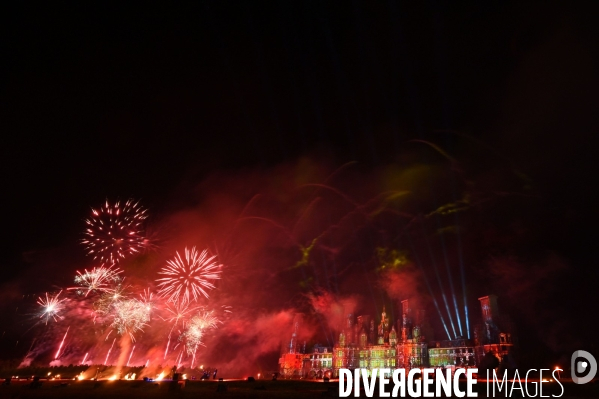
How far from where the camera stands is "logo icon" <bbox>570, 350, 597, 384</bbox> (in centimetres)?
5897

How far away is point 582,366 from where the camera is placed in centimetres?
6988

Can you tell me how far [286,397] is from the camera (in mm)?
39438

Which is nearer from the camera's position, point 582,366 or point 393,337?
point 582,366

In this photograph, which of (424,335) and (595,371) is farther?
(424,335)

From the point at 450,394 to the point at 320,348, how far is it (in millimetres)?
140837

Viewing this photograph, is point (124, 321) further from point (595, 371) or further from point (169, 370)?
point (595, 371)

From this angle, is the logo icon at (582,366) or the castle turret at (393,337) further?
the castle turret at (393,337)

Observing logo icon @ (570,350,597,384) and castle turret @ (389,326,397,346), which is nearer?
logo icon @ (570,350,597,384)

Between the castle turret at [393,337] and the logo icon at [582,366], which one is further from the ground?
the castle turret at [393,337]

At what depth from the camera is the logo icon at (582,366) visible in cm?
5897

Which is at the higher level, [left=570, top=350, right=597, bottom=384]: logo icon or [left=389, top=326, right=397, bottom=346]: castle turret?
[left=389, top=326, right=397, bottom=346]: castle turret

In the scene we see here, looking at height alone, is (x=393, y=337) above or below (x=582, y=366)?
above

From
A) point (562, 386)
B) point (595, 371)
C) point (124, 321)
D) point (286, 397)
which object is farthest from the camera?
point (124, 321)

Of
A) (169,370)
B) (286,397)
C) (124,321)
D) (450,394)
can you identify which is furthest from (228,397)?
(169,370)
